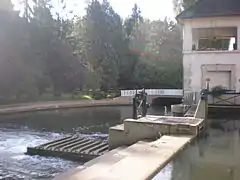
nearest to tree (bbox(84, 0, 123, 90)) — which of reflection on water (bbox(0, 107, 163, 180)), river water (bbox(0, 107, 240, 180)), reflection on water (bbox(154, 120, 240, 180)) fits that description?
reflection on water (bbox(0, 107, 163, 180))

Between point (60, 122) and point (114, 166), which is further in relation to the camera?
point (60, 122)

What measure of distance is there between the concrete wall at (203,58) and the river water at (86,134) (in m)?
5.97

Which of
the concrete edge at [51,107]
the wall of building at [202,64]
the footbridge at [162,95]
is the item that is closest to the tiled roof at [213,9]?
the wall of building at [202,64]

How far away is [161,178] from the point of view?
27.2 feet

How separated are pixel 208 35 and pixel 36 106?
13.0 m

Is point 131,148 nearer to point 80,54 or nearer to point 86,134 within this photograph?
point 86,134

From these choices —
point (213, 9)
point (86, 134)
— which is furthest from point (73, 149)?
point (213, 9)

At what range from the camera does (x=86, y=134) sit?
57.3 feet

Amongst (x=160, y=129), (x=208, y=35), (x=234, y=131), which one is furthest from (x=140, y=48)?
(x=160, y=129)

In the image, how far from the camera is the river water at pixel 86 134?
9.41 metres

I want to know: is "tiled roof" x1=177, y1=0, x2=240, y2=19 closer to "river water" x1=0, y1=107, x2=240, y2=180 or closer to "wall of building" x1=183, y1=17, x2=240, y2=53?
"wall of building" x1=183, y1=17, x2=240, y2=53

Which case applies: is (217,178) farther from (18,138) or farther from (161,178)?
(18,138)

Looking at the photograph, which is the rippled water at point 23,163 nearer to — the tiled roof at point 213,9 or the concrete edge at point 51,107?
the concrete edge at point 51,107

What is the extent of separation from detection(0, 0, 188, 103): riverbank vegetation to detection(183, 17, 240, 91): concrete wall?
1122 centimetres
